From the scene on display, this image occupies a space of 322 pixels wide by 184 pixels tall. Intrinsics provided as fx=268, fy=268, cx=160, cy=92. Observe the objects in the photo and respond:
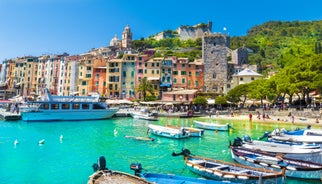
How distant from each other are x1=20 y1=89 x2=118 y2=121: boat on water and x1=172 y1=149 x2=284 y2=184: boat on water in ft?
107

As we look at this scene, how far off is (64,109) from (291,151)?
36.4m

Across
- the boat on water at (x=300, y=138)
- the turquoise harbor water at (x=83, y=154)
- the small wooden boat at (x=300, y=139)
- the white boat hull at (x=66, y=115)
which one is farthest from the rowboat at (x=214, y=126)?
the white boat hull at (x=66, y=115)

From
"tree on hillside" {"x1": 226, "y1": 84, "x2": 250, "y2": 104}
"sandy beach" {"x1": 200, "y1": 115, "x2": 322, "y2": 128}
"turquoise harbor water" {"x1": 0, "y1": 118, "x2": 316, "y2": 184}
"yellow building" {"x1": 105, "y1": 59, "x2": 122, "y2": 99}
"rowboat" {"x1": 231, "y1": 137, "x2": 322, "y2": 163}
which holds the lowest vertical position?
"turquoise harbor water" {"x1": 0, "y1": 118, "x2": 316, "y2": 184}

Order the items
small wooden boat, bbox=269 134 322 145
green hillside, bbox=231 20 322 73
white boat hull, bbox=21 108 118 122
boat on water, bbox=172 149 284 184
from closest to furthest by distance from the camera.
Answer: boat on water, bbox=172 149 284 184
small wooden boat, bbox=269 134 322 145
white boat hull, bbox=21 108 118 122
green hillside, bbox=231 20 322 73

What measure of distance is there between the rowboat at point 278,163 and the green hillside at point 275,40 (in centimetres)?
8532

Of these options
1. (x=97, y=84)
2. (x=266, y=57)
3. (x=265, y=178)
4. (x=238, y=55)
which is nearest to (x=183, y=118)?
(x=97, y=84)

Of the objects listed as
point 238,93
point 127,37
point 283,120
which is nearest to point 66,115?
point 238,93

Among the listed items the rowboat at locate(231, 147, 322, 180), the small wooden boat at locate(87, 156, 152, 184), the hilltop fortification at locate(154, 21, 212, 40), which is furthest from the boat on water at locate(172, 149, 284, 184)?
the hilltop fortification at locate(154, 21, 212, 40)

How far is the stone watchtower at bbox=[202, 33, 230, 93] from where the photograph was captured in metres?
68.3

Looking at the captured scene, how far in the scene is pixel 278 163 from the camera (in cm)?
1505

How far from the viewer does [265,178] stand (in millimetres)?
11859

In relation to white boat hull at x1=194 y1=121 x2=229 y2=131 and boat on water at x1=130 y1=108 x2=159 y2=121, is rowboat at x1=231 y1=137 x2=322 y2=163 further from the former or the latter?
boat on water at x1=130 y1=108 x2=159 y2=121

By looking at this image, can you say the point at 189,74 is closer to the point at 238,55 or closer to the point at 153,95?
the point at 153,95

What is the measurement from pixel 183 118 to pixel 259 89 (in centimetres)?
1484
